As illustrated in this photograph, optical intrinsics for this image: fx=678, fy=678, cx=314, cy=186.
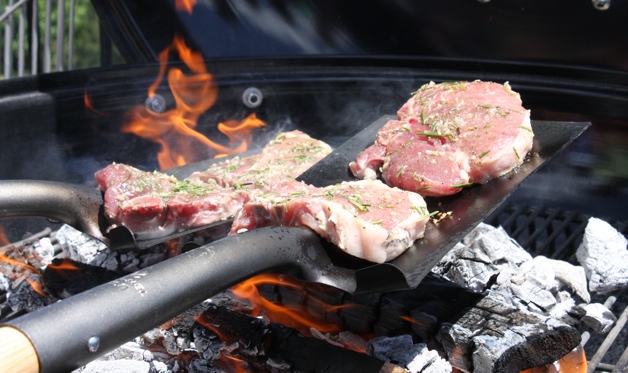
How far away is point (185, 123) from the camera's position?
4.45 m

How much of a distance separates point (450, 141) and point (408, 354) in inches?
45.0

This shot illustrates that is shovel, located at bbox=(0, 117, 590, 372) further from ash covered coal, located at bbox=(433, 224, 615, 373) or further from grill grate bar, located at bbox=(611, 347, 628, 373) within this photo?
grill grate bar, located at bbox=(611, 347, 628, 373)

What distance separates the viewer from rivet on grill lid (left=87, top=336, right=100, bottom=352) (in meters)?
1.57

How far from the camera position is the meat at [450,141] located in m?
2.98

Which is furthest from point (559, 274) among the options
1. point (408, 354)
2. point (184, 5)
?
point (184, 5)

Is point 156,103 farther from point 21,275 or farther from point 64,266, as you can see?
point 21,275

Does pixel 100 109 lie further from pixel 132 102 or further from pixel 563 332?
pixel 563 332

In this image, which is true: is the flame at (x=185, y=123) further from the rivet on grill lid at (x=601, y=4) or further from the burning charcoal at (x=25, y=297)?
the rivet on grill lid at (x=601, y=4)

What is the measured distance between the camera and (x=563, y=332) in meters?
2.46

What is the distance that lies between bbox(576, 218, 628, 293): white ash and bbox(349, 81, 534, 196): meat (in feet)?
1.92

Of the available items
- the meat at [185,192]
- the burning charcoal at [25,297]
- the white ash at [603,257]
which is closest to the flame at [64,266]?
the burning charcoal at [25,297]

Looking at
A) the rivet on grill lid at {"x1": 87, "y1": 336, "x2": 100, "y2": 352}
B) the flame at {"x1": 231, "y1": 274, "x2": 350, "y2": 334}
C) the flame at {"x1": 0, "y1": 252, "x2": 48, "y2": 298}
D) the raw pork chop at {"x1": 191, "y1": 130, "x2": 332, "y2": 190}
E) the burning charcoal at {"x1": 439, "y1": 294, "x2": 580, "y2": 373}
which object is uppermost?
the rivet on grill lid at {"x1": 87, "y1": 336, "x2": 100, "y2": 352}

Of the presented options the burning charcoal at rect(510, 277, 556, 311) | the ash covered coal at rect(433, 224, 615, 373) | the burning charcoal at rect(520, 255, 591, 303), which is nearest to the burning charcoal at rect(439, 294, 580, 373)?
the ash covered coal at rect(433, 224, 615, 373)

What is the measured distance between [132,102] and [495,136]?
2.33 metres
